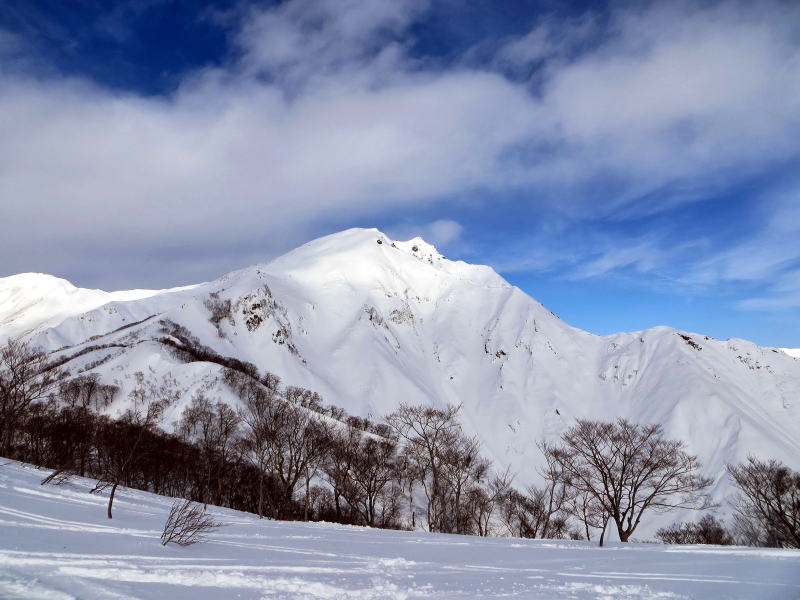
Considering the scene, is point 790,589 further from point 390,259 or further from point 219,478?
point 390,259

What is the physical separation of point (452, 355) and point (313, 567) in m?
145

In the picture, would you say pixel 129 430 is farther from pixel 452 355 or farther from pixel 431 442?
pixel 452 355

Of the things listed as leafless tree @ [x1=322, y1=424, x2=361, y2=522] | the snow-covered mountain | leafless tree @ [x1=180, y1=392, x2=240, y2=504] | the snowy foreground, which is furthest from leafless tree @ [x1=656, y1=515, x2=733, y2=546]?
leafless tree @ [x1=180, y1=392, x2=240, y2=504]

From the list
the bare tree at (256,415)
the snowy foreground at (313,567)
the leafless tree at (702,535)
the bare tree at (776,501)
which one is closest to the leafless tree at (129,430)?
the bare tree at (256,415)

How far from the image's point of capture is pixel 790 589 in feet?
28.7

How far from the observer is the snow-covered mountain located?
342 feet

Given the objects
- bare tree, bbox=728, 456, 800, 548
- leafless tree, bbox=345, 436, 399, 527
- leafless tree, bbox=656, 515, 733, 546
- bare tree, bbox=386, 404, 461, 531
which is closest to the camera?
bare tree, bbox=728, 456, 800, 548

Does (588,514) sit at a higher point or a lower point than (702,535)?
higher

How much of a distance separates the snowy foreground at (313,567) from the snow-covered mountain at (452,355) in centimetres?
6211

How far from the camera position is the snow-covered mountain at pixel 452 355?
10412 cm

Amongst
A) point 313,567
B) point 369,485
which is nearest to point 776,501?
point 369,485

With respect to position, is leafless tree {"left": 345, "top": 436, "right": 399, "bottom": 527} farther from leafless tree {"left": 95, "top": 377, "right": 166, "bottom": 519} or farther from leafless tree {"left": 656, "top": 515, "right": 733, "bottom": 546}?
leafless tree {"left": 656, "top": 515, "right": 733, "bottom": 546}

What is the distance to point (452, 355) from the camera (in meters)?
154

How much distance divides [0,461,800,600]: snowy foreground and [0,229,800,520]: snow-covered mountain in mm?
62109
